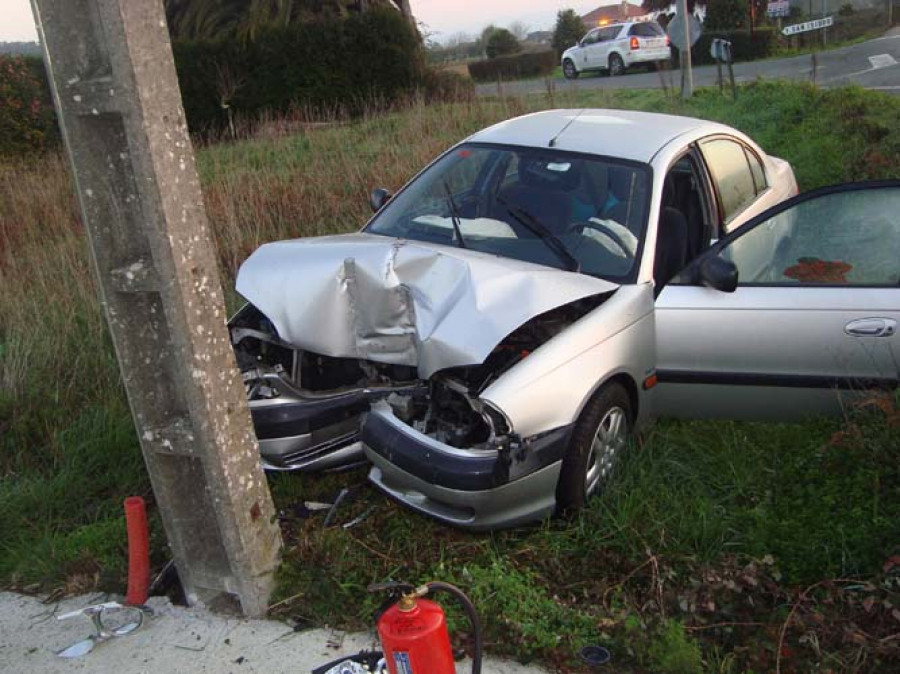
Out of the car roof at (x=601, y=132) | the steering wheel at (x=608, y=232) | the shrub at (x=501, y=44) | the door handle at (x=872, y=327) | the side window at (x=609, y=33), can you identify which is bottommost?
the door handle at (x=872, y=327)

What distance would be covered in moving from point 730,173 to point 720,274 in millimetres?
1569

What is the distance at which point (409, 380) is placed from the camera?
4246 millimetres

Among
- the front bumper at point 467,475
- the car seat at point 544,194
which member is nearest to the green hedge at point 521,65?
the car seat at point 544,194

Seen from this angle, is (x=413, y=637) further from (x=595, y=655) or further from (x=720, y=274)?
(x=720, y=274)

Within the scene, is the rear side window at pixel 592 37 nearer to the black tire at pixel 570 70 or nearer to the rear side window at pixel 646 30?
the black tire at pixel 570 70

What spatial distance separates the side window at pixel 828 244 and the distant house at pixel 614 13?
4040 centimetres

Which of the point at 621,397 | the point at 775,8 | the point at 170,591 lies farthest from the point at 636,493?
the point at 775,8

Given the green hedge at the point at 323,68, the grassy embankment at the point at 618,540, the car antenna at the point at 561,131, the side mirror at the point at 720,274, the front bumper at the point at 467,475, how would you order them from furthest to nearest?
the green hedge at the point at 323,68, the car antenna at the point at 561,131, the side mirror at the point at 720,274, the front bumper at the point at 467,475, the grassy embankment at the point at 618,540

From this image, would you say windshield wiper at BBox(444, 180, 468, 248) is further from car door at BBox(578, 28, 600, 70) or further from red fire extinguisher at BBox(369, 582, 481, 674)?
car door at BBox(578, 28, 600, 70)

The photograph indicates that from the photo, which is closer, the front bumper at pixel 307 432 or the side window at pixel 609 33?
the front bumper at pixel 307 432

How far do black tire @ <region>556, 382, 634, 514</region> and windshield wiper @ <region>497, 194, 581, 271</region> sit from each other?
27.3 inches

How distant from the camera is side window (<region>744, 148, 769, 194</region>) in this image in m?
5.88

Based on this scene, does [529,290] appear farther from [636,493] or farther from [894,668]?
[894,668]

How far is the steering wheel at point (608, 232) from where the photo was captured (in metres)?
4.44
